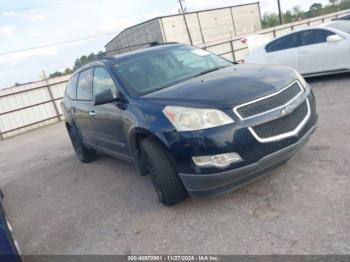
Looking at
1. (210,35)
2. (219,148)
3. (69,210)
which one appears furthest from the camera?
(210,35)

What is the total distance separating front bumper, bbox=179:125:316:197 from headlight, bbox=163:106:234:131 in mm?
448

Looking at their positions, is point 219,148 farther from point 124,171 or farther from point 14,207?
point 14,207

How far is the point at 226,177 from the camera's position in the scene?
318 cm

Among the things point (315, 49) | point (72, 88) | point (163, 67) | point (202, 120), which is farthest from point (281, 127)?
point (315, 49)

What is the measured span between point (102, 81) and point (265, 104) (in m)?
2.39

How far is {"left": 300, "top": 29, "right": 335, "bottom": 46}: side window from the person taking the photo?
8.23 metres

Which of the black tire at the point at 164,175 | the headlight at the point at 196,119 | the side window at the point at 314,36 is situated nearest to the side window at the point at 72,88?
the black tire at the point at 164,175

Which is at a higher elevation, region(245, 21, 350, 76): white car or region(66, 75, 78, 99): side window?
region(66, 75, 78, 99): side window

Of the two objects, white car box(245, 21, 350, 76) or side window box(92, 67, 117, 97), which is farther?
white car box(245, 21, 350, 76)

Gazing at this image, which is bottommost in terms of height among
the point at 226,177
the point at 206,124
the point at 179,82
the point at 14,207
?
the point at 14,207

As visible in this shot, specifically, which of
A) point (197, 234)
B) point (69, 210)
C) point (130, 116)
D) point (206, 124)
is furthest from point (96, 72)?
point (197, 234)

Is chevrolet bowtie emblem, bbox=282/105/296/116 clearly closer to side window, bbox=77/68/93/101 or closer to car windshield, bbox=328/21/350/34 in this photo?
side window, bbox=77/68/93/101

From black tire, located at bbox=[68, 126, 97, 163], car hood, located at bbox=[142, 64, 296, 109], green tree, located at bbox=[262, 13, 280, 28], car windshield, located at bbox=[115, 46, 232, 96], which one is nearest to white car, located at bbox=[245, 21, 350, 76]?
car windshield, located at bbox=[115, 46, 232, 96]

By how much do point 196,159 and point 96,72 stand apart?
8.05 feet
